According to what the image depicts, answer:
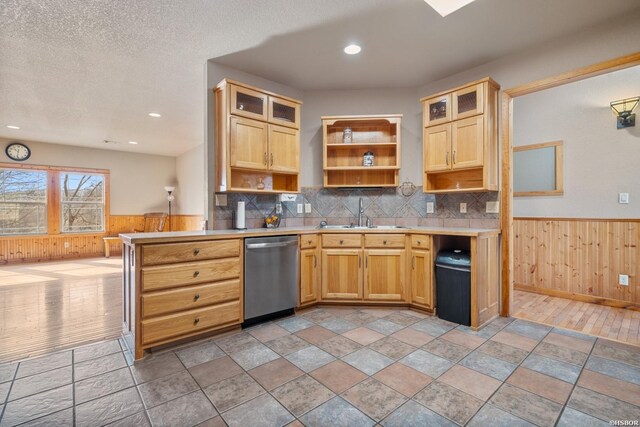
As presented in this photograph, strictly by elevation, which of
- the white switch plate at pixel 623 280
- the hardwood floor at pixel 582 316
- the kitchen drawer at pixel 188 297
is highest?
the kitchen drawer at pixel 188 297

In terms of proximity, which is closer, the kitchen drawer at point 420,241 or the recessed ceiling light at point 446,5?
the recessed ceiling light at point 446,5

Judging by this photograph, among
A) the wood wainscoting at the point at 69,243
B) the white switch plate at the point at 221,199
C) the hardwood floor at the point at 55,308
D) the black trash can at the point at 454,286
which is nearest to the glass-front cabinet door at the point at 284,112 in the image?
the white switch plate at the point at 221,199

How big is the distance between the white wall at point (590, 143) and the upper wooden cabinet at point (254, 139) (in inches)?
127

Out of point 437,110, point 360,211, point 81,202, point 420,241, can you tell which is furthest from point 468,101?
point 81,202

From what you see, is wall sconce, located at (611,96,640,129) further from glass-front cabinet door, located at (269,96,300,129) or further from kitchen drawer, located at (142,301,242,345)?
kitchen drawer, located at (142,301,242,345)

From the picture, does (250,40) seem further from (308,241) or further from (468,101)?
(468,101)

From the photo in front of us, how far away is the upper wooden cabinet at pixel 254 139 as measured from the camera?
299cm

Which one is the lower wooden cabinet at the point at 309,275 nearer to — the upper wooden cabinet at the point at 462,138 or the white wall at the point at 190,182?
the upper wooden cabinet at the point at 462,138

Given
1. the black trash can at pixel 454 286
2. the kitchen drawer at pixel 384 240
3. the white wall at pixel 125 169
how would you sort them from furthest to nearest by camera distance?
the white wall at pixel 125 169
the kitchen drawer at pixel 384 240
the black trash can at pixel 454 286

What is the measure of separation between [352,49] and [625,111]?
3.11 meters

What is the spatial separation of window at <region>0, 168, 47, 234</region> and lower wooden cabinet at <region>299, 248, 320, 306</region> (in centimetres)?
706

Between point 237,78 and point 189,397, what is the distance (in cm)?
300

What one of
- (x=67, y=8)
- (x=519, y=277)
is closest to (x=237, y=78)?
(x=67, y=8)

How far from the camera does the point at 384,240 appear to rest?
3.24m
